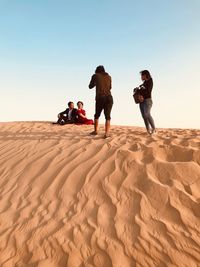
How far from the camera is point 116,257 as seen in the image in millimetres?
3262

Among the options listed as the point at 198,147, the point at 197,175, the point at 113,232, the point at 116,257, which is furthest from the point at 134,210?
the point at 198,147

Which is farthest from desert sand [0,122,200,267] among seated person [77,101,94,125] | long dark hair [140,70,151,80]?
seated person [77,101,94,125]

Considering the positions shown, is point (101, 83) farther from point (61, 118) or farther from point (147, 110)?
point (61, 118)

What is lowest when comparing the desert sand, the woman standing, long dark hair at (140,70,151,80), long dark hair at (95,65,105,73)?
the desert sand

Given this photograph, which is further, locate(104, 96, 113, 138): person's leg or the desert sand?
locate(104, 96, 113, 138): person's leg

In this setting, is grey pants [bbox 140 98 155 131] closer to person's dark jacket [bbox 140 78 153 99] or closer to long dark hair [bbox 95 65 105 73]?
person's dark jacket [bbox 140 78 153 99]

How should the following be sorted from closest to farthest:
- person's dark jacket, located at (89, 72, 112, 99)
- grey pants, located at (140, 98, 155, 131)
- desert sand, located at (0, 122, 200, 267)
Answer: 1. desert sand, located at (0, 122, 200, 267)
2. person's dark jacket, located at (89, 72, 112, 99)
3. grey pants, located at (140, 98, 155, 131)

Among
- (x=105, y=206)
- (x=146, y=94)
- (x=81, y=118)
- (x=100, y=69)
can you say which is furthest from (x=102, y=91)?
(x=81, y=118)

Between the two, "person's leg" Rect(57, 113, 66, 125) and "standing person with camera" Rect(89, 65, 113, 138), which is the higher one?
"standing person with camera" Rect(89, 65, 113, 138)

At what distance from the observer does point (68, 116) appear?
1184cm

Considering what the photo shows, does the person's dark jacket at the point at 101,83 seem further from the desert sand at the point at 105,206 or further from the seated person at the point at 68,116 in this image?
the seated person at the point at 68,116

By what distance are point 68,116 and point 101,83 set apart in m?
4.62

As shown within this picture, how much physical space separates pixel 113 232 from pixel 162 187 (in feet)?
3.39

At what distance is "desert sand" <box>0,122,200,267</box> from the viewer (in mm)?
3342
